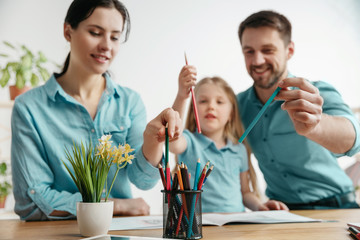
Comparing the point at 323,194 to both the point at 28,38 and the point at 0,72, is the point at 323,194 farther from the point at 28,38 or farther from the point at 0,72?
the point at 28,38

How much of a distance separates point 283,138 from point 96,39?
100cm

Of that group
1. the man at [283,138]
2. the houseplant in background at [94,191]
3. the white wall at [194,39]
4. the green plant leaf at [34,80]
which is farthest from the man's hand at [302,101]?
the white wall at [194,39]

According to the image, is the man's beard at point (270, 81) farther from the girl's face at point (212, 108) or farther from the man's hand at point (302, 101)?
the man's hand at point (302, 101)

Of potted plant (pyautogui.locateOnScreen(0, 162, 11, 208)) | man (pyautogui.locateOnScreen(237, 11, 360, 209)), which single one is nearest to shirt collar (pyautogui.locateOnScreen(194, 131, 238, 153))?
man (pyautogui.locateOnScreen(237, 11, 360, 209))

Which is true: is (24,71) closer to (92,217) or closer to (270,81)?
(270,81)

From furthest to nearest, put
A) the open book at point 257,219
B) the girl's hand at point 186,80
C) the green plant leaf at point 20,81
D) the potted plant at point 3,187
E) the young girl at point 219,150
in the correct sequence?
the potted plant at point 3,187, the green plant leaf at point 20,81, the young girl at point 219,150, the girl's hand at point 186,80, the open book at point 257,219

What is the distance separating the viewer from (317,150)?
180cm

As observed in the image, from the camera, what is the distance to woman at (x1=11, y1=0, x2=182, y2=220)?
1.26m

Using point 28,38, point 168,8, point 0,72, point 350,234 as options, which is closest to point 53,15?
point 28,38

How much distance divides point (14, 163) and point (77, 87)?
40 centimetres

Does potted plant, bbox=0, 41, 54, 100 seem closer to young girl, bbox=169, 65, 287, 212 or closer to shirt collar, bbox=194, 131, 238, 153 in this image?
young girl, bbox=169, 65, 287, 212

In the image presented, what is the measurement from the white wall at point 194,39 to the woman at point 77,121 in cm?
203

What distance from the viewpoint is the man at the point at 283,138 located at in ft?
5.77

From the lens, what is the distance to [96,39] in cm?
146
